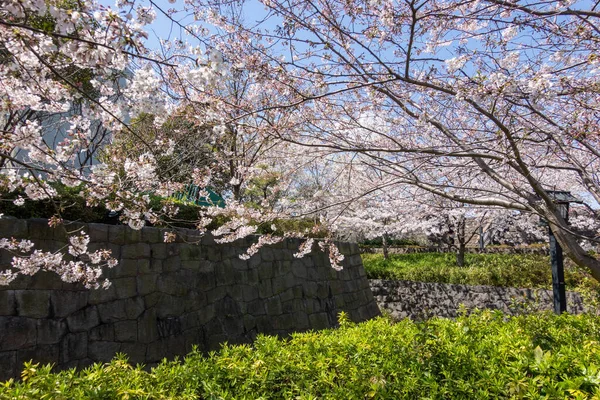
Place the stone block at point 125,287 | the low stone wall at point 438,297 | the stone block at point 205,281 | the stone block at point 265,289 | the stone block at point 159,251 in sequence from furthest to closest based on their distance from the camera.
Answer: the low stone wall at point 438,297 → the stone block at point 265,289 → the stone block at point 205,281 → the stone block at point 159,251 → the stone block at point 125,287

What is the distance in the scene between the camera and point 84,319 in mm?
4543

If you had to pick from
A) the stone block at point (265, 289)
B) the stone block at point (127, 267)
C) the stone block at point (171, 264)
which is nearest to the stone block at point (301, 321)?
the stone block at point (265, 289)

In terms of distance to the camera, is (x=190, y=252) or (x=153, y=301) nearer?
(x=153, y=301)

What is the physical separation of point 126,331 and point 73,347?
0.62m

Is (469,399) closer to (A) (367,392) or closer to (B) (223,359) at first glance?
(A) (367,392)

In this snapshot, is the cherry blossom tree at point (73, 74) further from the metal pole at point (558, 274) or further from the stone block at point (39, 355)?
the metal pole at point (558, 274)

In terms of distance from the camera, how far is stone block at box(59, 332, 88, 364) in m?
4.28

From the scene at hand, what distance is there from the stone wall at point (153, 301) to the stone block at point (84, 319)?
1 centimetres

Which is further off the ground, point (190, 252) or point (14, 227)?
point (14, 227)

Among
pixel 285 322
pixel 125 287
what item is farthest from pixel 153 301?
pixel 285 322

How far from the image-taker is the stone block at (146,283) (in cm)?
521

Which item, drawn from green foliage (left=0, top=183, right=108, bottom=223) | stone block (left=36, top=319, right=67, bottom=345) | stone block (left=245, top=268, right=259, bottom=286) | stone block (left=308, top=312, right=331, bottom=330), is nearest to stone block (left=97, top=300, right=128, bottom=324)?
stone block (left=36, top=319, right=67, bottom=345)

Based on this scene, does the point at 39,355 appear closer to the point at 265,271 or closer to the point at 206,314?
the point at 206,314

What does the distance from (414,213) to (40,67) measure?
12.2 metres
